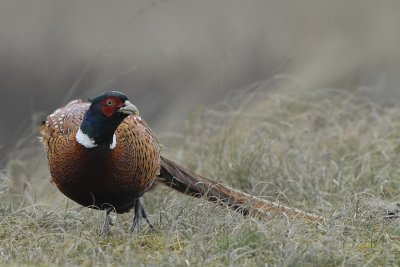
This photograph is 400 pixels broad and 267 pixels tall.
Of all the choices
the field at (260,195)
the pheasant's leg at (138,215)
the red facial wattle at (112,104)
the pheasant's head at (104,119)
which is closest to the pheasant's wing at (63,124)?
the pheasant's head at (104,119)

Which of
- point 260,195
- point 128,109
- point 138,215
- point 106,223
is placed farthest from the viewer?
point 260,195

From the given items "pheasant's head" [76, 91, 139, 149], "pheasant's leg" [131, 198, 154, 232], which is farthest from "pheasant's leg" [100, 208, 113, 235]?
"pheasant's head" [76, 91, 139, 149]

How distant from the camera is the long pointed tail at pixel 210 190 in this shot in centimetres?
596

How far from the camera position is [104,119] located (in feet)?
18.0

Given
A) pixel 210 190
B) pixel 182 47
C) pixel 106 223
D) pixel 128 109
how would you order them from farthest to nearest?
pixel 182 47 → pixel 210 190 → pixel 106 223 → pixel 128 109

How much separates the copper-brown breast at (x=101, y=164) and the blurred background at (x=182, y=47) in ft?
17.8

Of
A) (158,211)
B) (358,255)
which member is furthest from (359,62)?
(358,255)

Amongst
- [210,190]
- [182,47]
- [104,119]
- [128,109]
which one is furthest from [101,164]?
[182,47]

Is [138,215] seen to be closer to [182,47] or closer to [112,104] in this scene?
[112,104]

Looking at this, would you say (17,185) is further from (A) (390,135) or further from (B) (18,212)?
(A) (390,135)

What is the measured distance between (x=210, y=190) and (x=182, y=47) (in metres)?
6.99

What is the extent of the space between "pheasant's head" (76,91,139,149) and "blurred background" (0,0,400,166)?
5762 millimetres

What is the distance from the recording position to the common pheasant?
5.48m

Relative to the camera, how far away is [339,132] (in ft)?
26.1
